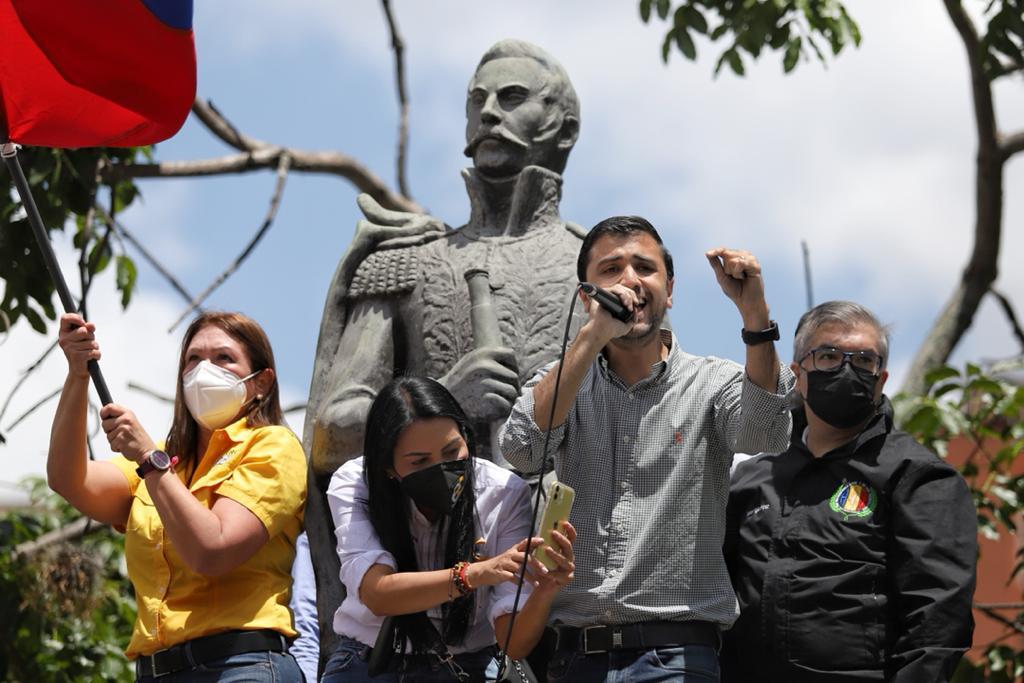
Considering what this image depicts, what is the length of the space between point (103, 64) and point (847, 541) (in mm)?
2700

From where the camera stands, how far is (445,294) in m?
5.66

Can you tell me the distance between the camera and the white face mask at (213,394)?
15.9ft

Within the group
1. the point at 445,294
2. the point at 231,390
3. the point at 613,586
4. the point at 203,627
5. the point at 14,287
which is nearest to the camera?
the point at 613,586

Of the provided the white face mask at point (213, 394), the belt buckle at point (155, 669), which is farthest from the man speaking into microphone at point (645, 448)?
the belt buckle at point (155, 669)

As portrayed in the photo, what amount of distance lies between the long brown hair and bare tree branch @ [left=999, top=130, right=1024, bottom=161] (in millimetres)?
5637

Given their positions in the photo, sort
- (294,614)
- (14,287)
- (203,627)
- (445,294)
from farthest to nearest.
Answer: (14,287) < (445,294) < (294,614) < (203,627)

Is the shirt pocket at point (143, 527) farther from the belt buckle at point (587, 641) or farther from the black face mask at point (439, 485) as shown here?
the belt buckle at point (587, 641)

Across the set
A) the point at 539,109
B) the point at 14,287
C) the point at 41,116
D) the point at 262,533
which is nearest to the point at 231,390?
the point at 262,533

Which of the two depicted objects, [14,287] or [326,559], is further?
[14,287]

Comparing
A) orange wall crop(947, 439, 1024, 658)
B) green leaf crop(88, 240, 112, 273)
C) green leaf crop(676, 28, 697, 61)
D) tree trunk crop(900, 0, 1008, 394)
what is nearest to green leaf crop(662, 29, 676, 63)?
green leaf crop(676, 28, 697, 61)

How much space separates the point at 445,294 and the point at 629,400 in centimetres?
134

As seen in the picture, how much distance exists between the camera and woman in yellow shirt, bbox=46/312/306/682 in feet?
14.7

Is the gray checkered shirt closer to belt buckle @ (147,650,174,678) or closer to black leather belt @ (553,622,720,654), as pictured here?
black leather belt @ (553,622,720,654)

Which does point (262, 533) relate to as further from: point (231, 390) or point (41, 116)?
point (41, 116)
